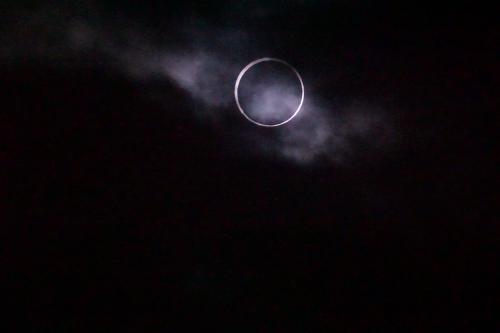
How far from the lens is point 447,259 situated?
397 inches

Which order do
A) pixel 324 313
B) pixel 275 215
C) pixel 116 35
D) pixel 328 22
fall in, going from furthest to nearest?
pixel 324 313 < pixel 275 215 < pixel 328 22 < pixel 116 35

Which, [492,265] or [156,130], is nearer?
[156,130]

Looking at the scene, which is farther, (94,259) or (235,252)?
(235,252)

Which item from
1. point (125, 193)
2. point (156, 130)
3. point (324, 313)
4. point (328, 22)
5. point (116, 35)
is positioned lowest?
point (324, 313)

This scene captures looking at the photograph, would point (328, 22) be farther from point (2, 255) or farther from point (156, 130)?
point (2, 255)

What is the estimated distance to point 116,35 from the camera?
8.42 metres

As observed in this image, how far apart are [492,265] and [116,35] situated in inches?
413

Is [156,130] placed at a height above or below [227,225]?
above

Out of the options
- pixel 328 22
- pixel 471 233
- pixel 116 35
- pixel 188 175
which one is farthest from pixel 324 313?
pixel 116 35

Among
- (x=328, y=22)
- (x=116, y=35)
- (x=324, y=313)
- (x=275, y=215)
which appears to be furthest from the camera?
(x=324, y=313)

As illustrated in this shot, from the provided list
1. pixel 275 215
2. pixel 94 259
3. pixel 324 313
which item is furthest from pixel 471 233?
pixel 94 259

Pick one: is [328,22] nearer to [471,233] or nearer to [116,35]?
[116,35]

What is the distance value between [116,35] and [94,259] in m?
5.14

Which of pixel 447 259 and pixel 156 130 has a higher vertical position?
pixel 156 130
